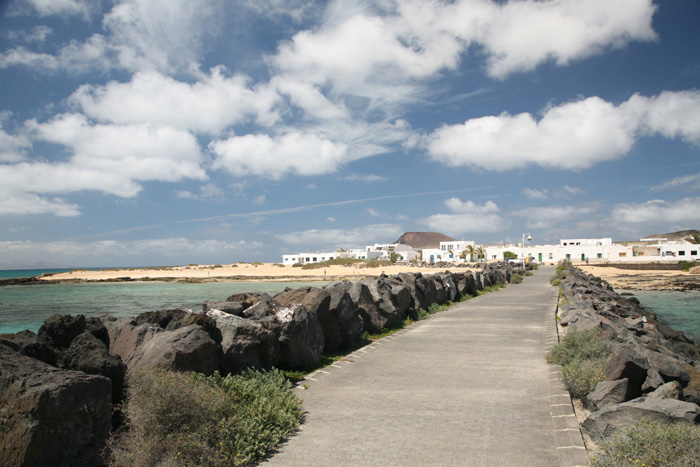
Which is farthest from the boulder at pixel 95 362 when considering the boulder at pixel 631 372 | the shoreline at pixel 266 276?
the shoreline at pixel 266 276

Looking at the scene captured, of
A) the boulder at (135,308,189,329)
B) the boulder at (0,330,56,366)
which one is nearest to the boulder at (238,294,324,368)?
the boulder at (135,308,189,329)

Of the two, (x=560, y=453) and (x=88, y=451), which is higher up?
(x=88, y=451)

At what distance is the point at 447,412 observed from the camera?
18.5 ft

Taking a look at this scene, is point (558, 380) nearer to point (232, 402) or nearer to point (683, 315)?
point (232, 402)

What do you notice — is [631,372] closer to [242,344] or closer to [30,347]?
[242,344]

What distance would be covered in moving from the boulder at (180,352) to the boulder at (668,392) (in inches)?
192

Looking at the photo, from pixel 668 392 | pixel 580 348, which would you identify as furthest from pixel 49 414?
pixel 580 348

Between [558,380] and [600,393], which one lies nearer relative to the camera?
[600,393]

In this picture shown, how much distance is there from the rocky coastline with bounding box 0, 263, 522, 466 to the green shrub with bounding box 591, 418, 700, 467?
4156 millimetres

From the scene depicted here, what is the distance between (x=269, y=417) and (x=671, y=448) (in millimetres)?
3736

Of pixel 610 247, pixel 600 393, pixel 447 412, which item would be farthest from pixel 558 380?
pixel 610 247

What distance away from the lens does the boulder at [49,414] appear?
337 centimetres

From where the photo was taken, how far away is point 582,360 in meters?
7.20

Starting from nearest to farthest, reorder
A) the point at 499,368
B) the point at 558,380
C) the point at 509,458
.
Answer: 1. the point at 509,458
2. the point at 558,380
3. the point at 499,368
